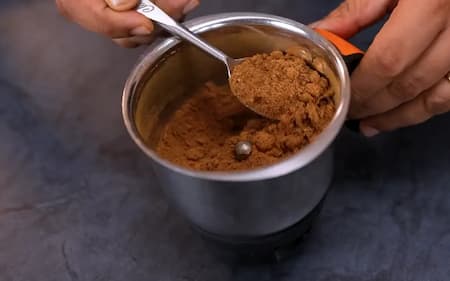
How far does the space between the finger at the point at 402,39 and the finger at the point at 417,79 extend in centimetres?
1

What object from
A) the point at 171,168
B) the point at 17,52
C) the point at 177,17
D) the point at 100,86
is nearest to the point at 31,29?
the point at 17,52

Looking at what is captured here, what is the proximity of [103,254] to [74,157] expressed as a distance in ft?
0.47

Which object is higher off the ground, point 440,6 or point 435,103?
point 440,6

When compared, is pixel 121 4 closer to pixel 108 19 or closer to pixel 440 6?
pixel 108 19

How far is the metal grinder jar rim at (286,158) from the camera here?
0.43 meters

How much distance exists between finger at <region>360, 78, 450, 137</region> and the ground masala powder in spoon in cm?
12

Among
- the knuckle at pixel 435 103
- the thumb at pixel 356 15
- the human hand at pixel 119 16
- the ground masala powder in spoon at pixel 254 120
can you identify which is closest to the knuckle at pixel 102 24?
the human hand at pixel 119 16

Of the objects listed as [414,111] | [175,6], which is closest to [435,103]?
[414,111]

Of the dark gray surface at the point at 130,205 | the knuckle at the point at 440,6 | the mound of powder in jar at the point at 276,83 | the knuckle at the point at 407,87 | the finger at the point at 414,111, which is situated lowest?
the dark gray surface at the point at 130,205

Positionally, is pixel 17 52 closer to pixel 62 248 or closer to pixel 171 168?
pixel 62 248

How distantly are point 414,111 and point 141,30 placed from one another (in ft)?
0.93

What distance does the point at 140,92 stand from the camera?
528 millimetres

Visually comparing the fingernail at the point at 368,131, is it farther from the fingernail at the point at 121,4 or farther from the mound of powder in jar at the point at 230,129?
the fingernail at the point at 121,4

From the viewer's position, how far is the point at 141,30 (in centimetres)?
55
